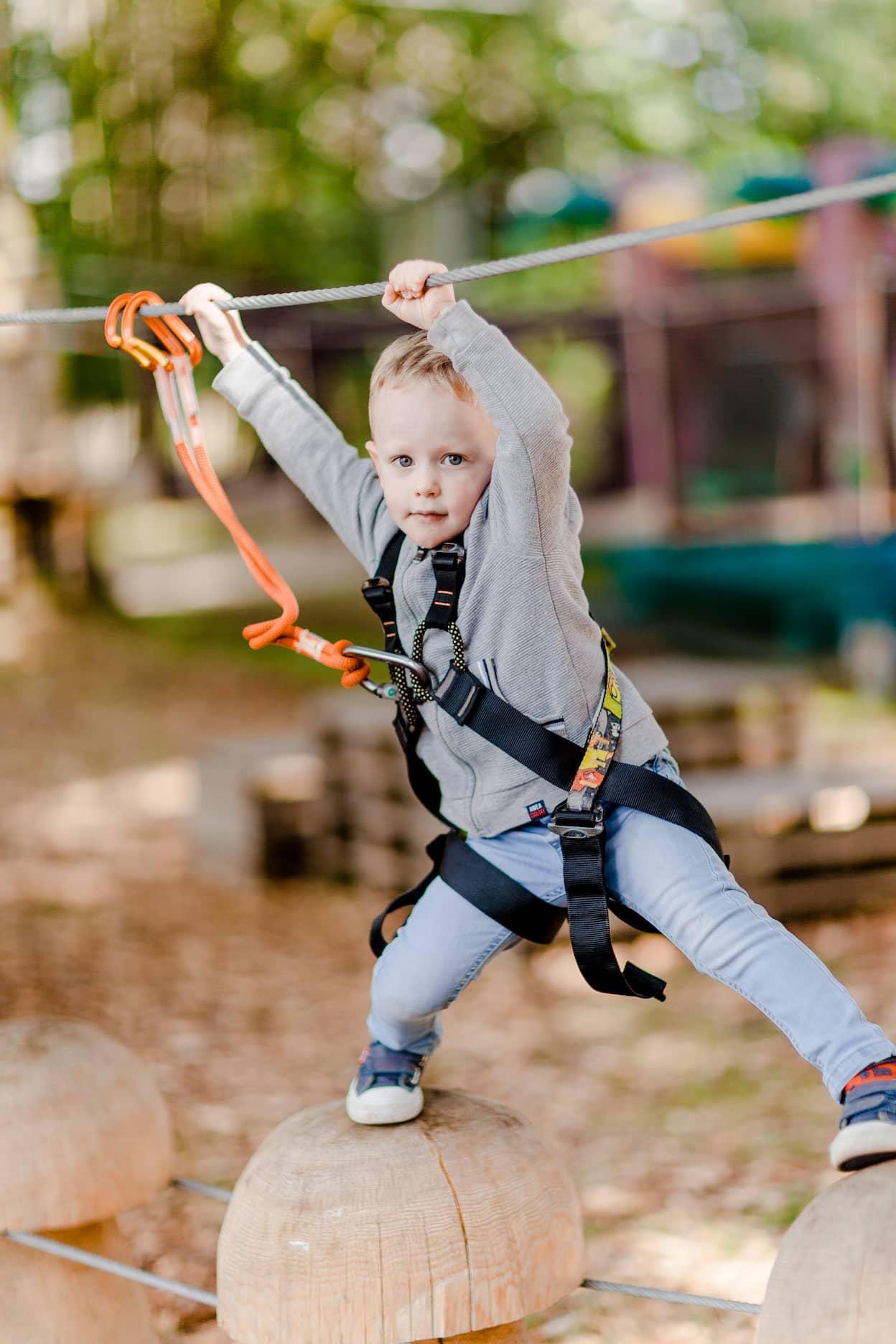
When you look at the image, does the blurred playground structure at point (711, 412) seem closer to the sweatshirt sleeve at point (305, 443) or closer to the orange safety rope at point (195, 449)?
the sweatshirt sleeve at point (305, 443)

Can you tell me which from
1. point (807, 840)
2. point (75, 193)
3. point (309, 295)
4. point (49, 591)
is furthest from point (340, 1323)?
point (75, 193)

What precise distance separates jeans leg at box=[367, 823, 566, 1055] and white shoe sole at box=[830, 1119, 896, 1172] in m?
0.49

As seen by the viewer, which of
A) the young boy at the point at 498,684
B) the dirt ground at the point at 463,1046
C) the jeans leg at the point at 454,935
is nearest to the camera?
the young boy at the point at 498,684

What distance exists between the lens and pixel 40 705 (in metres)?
10.1

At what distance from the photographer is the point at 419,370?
1.75 meters

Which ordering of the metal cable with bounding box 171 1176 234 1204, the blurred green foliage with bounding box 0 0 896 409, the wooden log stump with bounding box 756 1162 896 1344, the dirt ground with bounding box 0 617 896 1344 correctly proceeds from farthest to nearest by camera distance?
1. the blurred green foliage with bounding box 0 0 896 409
2. the dirt ground with bounding box 0 617 896 1344
3. the metal cable with bounding box 171 1176 234 1204
4. the wooden log stump with bounding box 756 1162 896 1344

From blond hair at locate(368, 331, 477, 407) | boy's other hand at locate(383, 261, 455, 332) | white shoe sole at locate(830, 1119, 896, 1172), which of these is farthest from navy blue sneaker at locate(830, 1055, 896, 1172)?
boy's other hand at locate(383, 261, 455, 332)

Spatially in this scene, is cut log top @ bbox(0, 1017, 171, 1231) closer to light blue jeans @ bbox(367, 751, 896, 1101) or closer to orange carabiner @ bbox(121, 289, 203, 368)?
light blue jeans @ bbox(367, 751, 896, 1101)

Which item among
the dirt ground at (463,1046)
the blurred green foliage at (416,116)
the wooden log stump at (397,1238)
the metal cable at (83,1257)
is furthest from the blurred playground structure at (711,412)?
the metal cable at (83,1257)

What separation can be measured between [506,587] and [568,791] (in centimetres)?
29

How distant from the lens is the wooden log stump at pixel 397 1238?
171 centimetres

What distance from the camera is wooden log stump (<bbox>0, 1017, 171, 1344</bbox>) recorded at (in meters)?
2.06

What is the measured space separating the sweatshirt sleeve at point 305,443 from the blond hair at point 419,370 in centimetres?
25

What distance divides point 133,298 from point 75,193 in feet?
43.5
